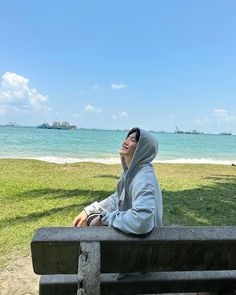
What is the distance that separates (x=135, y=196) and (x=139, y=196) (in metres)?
0.05

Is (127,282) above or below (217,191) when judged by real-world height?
above

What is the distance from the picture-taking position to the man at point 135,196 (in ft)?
7.29

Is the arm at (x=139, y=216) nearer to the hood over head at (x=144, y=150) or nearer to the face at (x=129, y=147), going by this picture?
the hood over head at (x=144, y=150)

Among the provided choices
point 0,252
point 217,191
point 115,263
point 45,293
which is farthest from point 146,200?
point 217,191

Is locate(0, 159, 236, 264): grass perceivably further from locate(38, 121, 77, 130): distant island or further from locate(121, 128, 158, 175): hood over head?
locate(38, 121, 77, 130): distant island

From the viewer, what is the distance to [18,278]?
484 cm

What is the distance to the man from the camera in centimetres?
→ 222

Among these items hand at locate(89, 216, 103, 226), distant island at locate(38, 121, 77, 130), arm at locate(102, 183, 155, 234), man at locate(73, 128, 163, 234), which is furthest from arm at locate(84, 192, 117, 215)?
distant island at locate(38, 121, 77, 130)

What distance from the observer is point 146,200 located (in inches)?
90.8

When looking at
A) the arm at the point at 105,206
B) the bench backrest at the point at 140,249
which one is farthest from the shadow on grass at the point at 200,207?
the bench backrest at the point at 140,249

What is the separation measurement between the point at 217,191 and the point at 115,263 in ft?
33.0

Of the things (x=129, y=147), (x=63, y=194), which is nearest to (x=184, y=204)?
(x=63, y=194)

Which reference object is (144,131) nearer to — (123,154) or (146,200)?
(123,154)

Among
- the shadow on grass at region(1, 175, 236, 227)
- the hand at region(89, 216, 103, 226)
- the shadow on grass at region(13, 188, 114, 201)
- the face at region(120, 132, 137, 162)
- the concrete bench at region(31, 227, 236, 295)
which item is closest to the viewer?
the concrete bench at region(31, 227, 236, 295)
